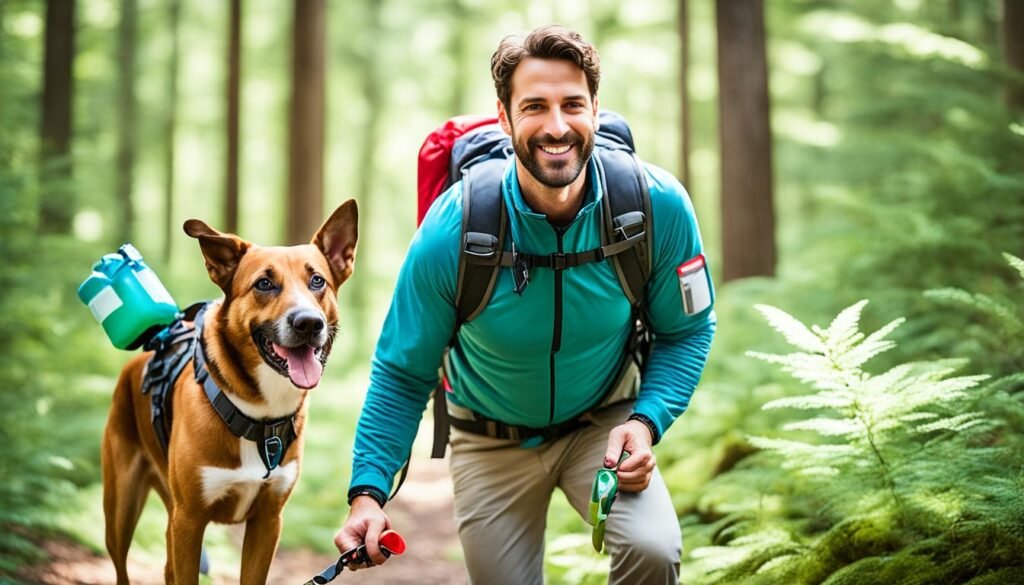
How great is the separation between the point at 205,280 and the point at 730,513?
13638 mm

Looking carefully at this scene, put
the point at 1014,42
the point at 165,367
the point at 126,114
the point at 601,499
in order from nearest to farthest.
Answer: the point at 601,499, the point at 165,367, the point at 1014,42, the point at 126,114

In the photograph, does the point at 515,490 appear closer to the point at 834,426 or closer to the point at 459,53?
the point at 834,426

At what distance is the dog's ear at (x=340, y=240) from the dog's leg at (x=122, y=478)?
147 centimetres

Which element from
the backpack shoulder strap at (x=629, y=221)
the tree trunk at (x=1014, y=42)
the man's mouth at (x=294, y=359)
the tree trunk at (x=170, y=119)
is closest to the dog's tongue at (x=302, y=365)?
the man's mouth at (x=294, y=359)

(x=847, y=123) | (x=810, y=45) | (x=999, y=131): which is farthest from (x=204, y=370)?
(x=810, y=45)

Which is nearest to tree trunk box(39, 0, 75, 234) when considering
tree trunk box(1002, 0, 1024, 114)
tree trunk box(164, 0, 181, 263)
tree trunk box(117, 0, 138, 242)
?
tree trunk box(117, 0, 138, 242)

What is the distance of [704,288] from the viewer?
3516mm

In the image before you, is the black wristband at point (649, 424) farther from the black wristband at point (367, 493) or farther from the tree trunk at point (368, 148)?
the tree trunk at point (368, 148)

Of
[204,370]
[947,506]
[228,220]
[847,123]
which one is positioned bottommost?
[947,506]

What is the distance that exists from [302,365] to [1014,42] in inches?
364

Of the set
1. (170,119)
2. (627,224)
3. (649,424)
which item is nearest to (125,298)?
(627,224)

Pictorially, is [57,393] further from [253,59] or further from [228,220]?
[253,59]

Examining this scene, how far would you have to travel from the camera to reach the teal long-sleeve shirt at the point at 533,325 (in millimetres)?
3334

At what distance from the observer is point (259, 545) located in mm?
3885
